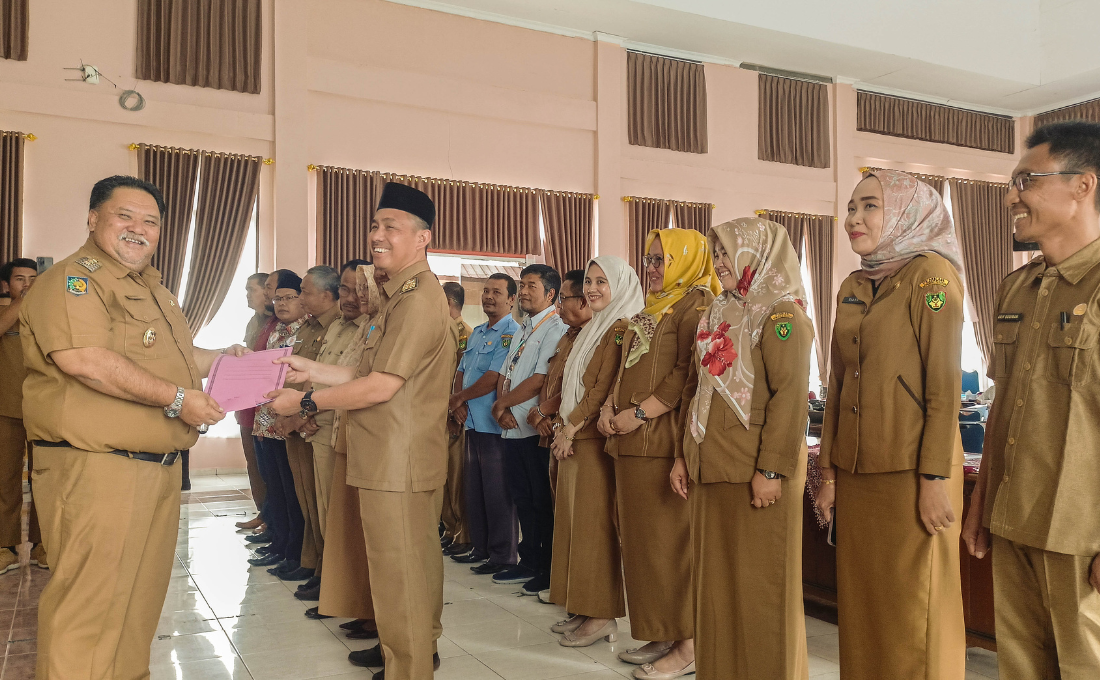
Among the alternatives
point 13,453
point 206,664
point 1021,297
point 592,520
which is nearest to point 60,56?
point 13,453

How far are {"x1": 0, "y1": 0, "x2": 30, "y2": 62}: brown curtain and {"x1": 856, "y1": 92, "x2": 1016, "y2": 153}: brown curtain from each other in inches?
350

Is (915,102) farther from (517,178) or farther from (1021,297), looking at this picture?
(1021,297)

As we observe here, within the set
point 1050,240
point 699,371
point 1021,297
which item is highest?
point 1050,240

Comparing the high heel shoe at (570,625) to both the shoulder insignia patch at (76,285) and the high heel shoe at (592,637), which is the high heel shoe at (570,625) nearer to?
the high heel shoe at (592,637)

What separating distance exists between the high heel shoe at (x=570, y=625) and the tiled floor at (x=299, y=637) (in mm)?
48

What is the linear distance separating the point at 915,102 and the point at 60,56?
31.4ft

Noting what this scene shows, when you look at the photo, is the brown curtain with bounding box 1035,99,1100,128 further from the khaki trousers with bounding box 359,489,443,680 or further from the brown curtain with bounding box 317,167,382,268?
the khaki trousers with bounding box 359,489,443,680

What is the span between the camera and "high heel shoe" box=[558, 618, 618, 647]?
10.5 ft

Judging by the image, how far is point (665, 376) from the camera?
2.95 metres

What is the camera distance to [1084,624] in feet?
5.18

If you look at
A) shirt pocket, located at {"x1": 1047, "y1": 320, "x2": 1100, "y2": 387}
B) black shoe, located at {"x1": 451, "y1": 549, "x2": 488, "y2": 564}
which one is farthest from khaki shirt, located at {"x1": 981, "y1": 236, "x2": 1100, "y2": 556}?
black shoe, located at {"x1": 451, "y1": 549, "x2": 488, "y2": 564}

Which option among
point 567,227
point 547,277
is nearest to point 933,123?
point 567,227

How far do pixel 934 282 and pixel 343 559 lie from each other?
2.14m

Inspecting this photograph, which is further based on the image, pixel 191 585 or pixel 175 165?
pixel 175 165
